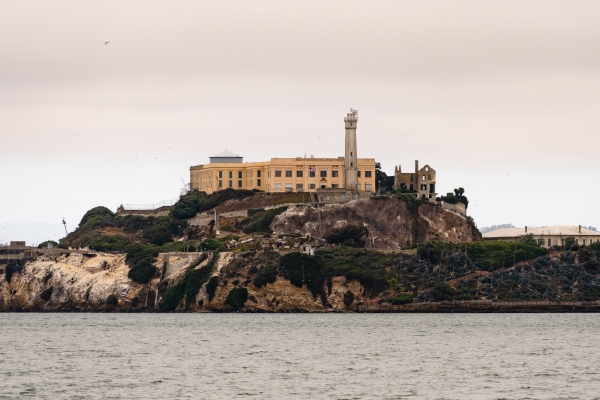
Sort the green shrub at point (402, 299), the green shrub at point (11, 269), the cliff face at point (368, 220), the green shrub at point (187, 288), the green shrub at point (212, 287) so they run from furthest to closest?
1. the cliff face at point (368, 220)
2. the green shrub at point (11, 269)
3. the green shrub at point (187, 288)
4. the green shrub at point (212, 287)
5. the green shrub at point (402, 299)

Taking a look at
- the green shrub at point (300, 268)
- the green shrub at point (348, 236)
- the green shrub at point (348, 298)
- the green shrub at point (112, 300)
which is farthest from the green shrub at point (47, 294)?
the green shrub at point (348, 298)

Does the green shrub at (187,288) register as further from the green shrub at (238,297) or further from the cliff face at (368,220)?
the cliff face at (368,220)

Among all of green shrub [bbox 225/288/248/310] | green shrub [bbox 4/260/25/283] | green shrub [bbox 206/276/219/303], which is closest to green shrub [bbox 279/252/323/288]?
green shrub [bbox 225/288/248/310]

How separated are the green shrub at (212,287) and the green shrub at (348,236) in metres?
21.0

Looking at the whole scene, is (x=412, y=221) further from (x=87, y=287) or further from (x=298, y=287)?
(x=87, y=287)

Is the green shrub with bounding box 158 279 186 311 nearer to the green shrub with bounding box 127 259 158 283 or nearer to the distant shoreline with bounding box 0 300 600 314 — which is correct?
the green shrub with bounding box 127 259 158 283

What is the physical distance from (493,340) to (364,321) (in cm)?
2966

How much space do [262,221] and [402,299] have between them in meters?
34.6

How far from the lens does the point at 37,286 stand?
618ft

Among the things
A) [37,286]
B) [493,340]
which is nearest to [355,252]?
[37,286]

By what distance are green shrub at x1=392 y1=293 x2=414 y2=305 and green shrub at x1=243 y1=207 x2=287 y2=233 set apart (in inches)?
1242

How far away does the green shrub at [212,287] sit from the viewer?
172 m

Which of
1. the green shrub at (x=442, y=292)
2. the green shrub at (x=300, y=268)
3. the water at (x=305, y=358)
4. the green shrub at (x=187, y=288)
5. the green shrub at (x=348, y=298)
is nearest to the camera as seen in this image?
the water at (x=305, y=358)

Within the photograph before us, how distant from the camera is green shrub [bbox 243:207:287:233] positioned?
19412cm
